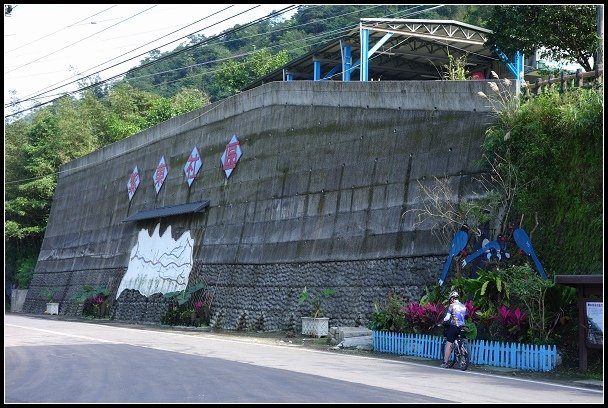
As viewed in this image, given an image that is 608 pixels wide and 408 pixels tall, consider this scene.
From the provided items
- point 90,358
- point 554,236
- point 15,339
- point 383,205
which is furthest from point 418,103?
point 15,339

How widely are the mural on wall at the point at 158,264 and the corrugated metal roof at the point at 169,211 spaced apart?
70cm

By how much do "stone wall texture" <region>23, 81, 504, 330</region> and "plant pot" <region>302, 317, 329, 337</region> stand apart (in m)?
0.29

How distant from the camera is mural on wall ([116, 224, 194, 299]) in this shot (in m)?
33.7

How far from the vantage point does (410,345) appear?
18672 millimetres

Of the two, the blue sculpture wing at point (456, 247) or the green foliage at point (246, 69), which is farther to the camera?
the green foliage at point (246, 69)

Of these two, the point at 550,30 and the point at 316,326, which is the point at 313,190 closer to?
the point at 316,326

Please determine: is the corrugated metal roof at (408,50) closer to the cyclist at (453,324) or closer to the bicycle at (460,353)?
the cyclist at (453,324)

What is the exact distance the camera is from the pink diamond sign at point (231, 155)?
1250 inches

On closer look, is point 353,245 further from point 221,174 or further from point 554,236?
point 221,174

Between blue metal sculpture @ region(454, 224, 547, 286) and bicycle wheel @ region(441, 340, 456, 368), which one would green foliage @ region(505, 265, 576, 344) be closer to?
blue metal sculpture @ region(454, 224, 547, 286)

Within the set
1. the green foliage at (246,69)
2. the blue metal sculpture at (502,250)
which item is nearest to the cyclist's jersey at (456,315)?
the blue metal sculpture at (502,250)

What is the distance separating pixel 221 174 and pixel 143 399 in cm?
2215

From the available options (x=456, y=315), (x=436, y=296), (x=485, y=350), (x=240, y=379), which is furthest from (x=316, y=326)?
(x=240, y=379)

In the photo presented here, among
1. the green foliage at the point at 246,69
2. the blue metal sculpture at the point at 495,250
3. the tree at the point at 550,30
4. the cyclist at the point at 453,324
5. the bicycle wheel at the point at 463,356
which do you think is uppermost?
the green foliage at the point at 246,69
